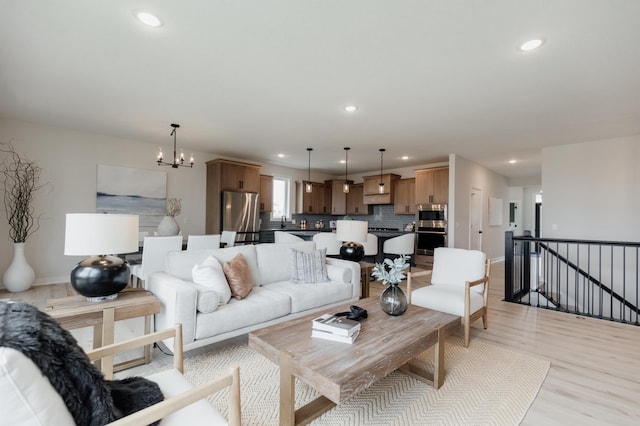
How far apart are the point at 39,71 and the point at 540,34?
4.46 metres

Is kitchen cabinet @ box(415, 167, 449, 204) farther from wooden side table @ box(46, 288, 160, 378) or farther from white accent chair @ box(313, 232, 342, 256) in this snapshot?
wooden side table @ box(46, 288, 160, 378)

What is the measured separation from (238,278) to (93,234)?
1200mm

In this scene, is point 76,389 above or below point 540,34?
below

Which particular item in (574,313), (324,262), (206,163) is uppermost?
(206,163)

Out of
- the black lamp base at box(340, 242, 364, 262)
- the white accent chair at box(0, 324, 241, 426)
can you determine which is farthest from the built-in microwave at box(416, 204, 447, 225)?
the white accent chair at box(0, 324, 241, 426)

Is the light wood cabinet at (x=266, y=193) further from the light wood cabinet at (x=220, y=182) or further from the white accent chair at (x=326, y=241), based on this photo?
the white accent chair at (x=326, y=241)

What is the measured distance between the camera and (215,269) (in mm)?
2709

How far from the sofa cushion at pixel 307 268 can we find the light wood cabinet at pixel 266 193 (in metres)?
4.10

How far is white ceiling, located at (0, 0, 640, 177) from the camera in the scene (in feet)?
6.83

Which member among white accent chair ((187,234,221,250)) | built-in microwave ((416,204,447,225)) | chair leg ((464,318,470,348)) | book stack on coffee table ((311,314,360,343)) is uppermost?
built-in microwave ((416,204,447,225))

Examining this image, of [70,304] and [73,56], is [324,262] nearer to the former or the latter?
[70,304]

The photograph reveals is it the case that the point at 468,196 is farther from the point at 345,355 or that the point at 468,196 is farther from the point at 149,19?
the point at 149,19

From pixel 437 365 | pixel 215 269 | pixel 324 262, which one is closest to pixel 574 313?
pixel 437 365

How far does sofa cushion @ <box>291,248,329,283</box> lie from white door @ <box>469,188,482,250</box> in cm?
506
